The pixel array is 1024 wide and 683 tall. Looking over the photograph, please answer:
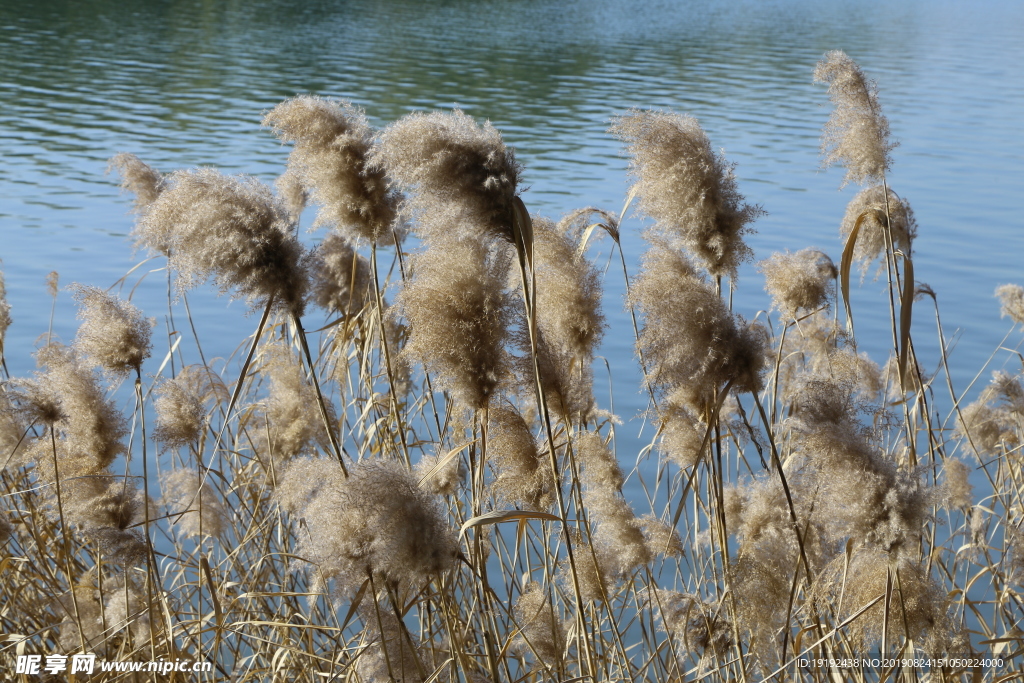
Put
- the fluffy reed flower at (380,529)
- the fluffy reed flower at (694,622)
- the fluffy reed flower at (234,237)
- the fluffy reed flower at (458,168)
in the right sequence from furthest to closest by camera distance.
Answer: the fluffy reed flower at (694,622)
the fluffy reed flower at (234,237)
the fluffy reed flower at (458,168)
the fluffy reed flower at (380,529)

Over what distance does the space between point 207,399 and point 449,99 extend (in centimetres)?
1521

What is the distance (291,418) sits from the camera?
131 inches

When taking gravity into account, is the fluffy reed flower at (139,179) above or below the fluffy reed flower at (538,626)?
above

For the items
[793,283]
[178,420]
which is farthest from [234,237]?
[793,283]

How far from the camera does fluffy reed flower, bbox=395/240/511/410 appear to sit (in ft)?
6.43

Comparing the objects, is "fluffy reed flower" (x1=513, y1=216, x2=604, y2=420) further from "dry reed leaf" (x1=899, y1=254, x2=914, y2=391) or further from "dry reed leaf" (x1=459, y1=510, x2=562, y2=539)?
"dry reed leaf" (x1=899, y1=254, x2=914, y2=391)

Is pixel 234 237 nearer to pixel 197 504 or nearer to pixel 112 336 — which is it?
pixel 112 336

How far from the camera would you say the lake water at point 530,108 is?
900 centimetres

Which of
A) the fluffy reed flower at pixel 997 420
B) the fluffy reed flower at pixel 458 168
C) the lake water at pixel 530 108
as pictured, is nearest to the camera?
the fluffy reed flower at pixel 458 168

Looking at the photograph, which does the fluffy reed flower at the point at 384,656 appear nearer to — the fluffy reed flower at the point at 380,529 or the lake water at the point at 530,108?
the fluffy reed flower at the point at 380,529

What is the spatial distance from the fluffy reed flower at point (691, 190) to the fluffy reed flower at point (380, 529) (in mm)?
960

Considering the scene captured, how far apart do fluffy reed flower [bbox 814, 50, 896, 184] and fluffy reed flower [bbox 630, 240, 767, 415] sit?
108 centimetres

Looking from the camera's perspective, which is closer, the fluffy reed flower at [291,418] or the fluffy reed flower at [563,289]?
the fluffy reed flower at [563,289]

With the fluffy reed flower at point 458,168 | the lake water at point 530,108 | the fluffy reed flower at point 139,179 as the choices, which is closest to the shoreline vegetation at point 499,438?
the fluffy reed flower at point 458,168
